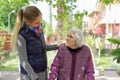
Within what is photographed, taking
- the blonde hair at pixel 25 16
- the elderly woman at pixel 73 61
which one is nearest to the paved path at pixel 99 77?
the elderly woman at pixel 73 61

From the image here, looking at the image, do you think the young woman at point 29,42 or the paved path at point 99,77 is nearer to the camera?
the young woman at point 29,42

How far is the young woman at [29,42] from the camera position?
159 cm

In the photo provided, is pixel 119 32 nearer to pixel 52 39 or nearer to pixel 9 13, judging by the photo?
pixel 52 39

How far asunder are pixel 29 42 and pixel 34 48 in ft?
0.15

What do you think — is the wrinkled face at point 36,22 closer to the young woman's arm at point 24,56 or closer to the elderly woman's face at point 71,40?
the young woman's arm at point 24,56

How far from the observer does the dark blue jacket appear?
1604 millimetres

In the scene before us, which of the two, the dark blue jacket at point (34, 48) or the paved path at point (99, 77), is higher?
the dark blue jacket at point (34, 48)

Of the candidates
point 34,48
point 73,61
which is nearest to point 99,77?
point 73,61

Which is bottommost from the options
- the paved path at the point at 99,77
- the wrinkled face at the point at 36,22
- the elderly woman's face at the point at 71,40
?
the paved path at the point at 99,77

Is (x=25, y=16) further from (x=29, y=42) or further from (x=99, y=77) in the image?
(x=99, y=77)

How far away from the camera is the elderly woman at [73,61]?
1.65 metres

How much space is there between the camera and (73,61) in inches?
65.4

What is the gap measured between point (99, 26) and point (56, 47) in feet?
7.53

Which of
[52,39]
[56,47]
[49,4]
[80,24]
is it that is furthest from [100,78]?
[56,47]
